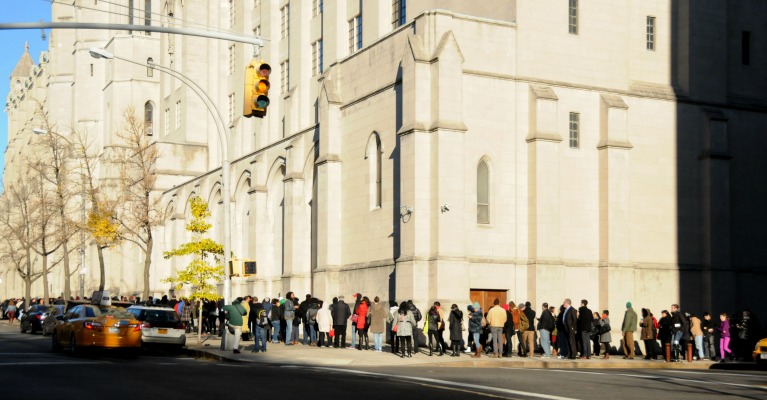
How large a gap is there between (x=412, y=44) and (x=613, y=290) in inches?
449

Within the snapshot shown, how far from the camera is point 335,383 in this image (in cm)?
1995

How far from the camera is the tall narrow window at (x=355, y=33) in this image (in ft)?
164

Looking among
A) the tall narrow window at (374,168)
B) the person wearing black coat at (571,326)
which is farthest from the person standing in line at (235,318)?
the tall narrow window at (374,168)

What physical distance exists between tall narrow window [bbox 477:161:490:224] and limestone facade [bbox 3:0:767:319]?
0.26 ft

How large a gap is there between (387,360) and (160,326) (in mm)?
7247

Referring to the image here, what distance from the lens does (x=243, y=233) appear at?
58.2 m

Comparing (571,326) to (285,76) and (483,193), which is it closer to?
(483,193)

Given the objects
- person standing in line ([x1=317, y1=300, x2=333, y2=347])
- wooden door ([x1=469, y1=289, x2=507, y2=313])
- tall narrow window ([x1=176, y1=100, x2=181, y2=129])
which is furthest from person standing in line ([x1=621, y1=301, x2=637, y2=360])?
tall narrow window ([x1=176, y1=100, x2=181, y2=129])

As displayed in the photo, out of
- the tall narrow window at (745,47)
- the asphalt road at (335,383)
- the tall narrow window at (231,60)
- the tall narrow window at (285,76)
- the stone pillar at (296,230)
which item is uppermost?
the tall narrow window at (231,60)

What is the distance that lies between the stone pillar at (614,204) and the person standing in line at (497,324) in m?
8.59

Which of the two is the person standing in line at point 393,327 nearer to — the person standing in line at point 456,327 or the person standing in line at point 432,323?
the person standing in line at point 432,323

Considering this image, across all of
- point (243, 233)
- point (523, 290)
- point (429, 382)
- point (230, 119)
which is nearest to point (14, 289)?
point (230, 119)

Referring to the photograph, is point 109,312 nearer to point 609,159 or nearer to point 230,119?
point 609,159

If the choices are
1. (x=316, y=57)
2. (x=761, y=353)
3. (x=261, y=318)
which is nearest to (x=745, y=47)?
(x=761, y=353)
